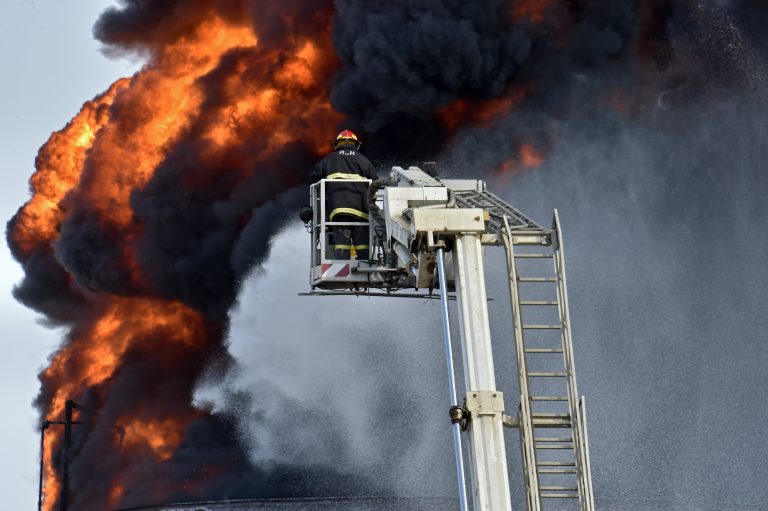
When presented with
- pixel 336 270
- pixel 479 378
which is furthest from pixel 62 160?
pixel 479 378

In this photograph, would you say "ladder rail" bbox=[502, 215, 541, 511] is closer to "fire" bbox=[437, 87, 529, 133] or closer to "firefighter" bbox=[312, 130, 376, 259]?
"firefighter" bbox=[312, 130, 376, 259]

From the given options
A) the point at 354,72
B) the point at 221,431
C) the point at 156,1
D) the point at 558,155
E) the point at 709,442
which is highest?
the point at 156,1

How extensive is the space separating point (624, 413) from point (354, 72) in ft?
33.6

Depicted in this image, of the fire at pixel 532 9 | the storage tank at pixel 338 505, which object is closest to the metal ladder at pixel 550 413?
the storage tank at pixel 338 505

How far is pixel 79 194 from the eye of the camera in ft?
108

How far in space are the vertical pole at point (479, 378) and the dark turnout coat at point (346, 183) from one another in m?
4.85

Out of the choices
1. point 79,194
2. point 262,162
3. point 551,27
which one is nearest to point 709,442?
point 551,27

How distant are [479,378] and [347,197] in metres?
5.93

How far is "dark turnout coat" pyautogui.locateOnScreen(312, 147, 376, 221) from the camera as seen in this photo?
15.9 m

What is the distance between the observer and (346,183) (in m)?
16.0

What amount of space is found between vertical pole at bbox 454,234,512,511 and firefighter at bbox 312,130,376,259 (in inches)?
185

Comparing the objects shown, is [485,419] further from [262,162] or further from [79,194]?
[79,194]

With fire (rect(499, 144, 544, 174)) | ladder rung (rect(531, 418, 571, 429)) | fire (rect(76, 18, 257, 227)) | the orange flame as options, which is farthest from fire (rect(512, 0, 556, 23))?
ladder rung (rect(531, 418, 571, 429))

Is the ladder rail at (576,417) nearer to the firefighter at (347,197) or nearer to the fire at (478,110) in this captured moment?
the firefighter at (347,197)
